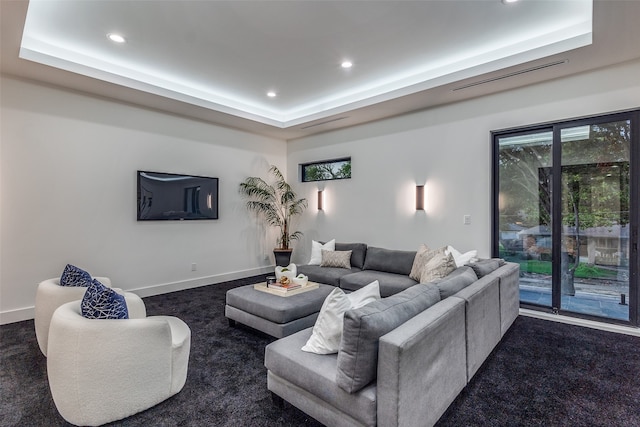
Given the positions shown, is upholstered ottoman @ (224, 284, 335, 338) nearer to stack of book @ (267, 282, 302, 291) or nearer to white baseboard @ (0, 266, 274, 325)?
stack of book @ (267, 282, 302, 291)

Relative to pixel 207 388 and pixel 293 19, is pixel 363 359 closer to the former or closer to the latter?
pixel 207 388

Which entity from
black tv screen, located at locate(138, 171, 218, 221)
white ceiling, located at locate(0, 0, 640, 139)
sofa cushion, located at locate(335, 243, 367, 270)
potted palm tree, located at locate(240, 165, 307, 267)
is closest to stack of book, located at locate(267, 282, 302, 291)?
sofa cushion, located at locate(335, 243, 367, 270)

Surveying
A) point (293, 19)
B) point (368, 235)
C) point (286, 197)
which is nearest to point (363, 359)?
point (293, 19)

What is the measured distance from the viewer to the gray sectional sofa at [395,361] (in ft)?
5.14

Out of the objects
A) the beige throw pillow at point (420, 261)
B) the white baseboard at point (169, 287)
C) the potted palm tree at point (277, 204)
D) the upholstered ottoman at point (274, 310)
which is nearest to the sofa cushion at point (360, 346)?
the upholstered ottoman at point (274, 310)

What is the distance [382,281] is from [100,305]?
10.4 feet

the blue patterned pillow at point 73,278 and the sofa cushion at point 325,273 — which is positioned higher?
the blue patterned pillow at point 73,278

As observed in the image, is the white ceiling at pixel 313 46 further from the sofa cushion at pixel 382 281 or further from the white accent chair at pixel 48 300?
the sofa cushion at pixel 382 281

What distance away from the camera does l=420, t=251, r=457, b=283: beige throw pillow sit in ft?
11.6

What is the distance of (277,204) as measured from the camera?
6895 millimetres

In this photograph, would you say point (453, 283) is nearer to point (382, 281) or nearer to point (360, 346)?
point (360, 346)

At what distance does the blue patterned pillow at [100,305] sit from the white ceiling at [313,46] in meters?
2.45

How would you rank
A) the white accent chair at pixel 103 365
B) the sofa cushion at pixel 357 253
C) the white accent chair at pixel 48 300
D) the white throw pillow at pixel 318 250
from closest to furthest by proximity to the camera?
the white accent chair at pixel 103 365 < the white accent chair at pixel 48 300 < the sofa cushion at pixel 357 253 < the white throw pillow at pixel 318 250

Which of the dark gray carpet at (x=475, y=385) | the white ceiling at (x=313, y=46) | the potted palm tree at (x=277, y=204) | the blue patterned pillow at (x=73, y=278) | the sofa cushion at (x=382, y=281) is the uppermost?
the white ceiling at (x=313, y=46)
